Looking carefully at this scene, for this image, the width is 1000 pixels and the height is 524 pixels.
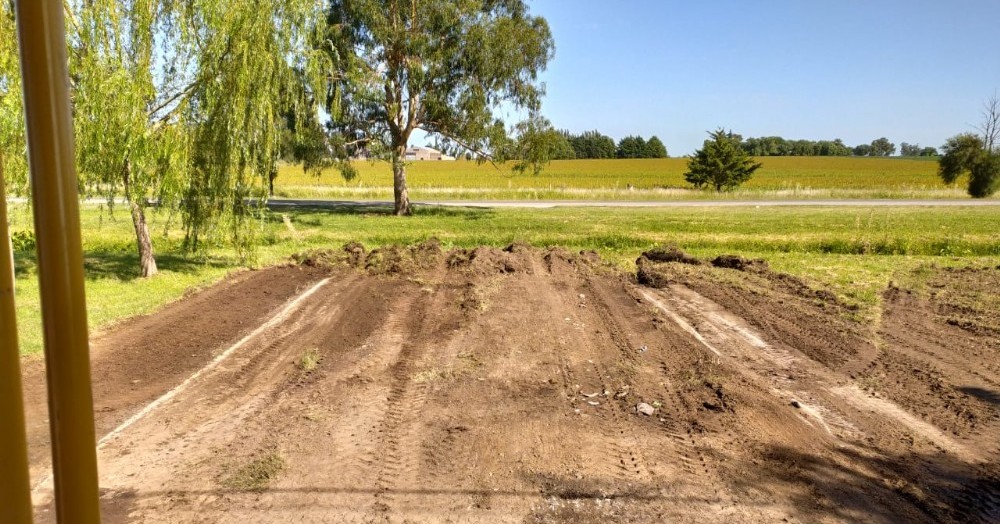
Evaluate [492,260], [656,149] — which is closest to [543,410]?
[492,260]

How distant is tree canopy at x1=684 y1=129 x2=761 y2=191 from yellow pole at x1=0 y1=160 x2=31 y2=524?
49.0 m

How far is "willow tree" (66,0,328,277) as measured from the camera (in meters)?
9.42

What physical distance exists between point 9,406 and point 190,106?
34.4ft

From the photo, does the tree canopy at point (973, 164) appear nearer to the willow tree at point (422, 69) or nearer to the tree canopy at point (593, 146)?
the willow tree at point (422, 69)

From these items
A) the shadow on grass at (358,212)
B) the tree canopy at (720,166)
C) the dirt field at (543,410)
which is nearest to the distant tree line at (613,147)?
the tree canopy at (720,166)

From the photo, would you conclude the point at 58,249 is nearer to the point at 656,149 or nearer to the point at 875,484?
the point at 875,484

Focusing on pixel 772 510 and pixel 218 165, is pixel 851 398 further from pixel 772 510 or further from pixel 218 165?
pixel 218 165

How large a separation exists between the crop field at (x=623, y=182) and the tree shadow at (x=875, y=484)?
796 inches

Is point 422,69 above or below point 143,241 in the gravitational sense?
above

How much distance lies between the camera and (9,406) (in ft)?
3.95

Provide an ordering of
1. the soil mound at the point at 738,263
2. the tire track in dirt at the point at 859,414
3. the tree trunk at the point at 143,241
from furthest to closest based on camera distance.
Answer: the soil mound at the point at 738,263, the tree trunk at the point at 143,241, the tire track in dirt at the point at 859,414

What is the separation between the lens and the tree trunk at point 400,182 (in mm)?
24391

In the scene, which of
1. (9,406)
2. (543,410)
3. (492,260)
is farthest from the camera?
(492,260)

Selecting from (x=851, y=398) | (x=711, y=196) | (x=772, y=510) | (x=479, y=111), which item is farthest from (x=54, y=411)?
(x=711, y=196)
